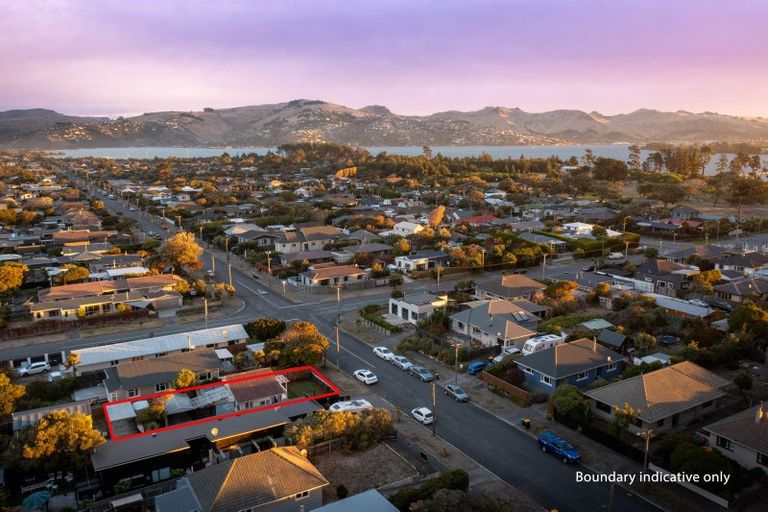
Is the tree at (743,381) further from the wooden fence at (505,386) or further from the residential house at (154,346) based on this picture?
the residential house at (154,346)

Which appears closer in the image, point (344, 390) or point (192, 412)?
point (192, 412)

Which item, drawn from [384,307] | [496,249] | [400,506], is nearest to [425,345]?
[384,307]

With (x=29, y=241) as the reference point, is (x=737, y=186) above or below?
above

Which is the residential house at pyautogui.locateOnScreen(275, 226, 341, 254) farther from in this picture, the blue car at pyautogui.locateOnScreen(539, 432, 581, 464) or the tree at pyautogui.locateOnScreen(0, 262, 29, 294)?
the blue car at pyautogui.locateOnScreen(539, 432, 581, 464)

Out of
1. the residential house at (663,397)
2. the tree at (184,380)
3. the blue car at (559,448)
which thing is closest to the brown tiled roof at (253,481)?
the blue car at (559,448)

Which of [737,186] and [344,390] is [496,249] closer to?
[344,390]
